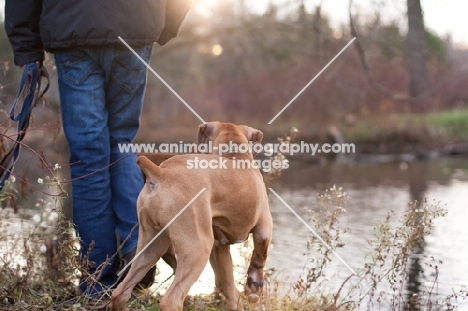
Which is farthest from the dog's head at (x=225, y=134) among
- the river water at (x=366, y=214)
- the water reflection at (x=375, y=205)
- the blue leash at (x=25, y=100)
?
the blue leash at (x=25, y=100)

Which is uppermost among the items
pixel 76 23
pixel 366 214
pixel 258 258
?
pixel 366 214

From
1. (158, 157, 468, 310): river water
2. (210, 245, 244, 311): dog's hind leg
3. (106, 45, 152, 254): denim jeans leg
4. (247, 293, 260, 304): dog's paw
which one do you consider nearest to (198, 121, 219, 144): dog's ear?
(106, 45, 152, 254): denim jeans leg

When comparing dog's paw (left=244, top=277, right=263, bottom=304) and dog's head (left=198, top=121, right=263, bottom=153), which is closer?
dog's paw (left=244, top=277, right=263, bottom=304)

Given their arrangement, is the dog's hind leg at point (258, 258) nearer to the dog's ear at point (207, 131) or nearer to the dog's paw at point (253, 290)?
the dog's paw at point (253, 290)

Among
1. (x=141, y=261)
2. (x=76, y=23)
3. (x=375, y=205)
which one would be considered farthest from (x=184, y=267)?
(x=375, y=205)

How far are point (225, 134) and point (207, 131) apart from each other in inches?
6.9

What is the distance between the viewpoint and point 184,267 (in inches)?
132

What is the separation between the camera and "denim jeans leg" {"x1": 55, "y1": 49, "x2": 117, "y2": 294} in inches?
164

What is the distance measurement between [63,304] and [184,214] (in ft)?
3.60

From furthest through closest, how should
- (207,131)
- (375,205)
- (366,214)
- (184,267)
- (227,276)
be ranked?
(375,205)
(366,214)
(207,131)
(227,276)
(184,267)

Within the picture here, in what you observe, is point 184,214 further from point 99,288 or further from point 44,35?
point 44,35

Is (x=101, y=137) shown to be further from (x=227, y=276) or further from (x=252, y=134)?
(x=227, y=276)

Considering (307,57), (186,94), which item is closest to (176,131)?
(186,94)

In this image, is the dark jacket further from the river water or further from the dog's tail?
the river water
